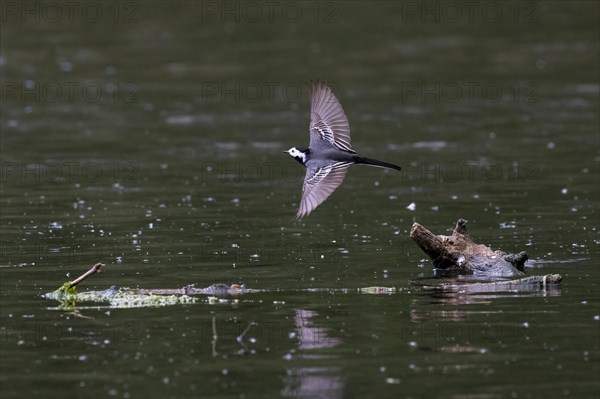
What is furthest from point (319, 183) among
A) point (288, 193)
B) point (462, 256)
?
point (288, 193)

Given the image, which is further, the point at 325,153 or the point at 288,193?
the point at 288,193

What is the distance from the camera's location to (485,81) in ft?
96.9

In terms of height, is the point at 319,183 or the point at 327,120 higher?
the point at 327,120

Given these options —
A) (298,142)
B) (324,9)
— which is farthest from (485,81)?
(324,9)

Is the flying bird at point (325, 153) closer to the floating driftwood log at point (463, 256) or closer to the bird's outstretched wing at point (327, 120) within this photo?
the bird's outstretched wing at point (327, 120)

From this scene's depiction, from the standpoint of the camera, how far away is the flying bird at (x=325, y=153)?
13.4m

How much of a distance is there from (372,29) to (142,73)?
329 inches

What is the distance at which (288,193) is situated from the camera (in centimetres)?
1973

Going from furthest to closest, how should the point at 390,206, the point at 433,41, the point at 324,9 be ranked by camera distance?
the point at 324,9, the point at 433,41, the point at 390,206

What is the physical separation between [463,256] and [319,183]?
1.84 metres

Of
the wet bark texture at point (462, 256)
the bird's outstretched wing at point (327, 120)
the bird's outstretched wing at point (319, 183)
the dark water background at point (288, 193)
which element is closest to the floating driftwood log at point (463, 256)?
the wet bark texture at point (462, 256)

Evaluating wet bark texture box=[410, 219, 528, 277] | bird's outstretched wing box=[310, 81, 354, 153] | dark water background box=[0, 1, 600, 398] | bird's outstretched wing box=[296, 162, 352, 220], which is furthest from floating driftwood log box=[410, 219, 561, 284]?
bird's outstretched wing box=[310, 81, 354, 153]

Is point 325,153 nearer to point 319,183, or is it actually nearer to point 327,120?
point 327,120

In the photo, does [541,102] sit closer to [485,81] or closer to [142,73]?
[485,81]
